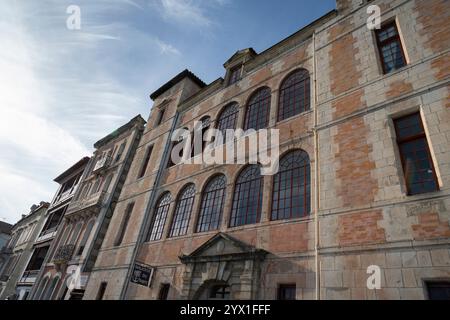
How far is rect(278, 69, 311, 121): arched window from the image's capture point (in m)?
10.8

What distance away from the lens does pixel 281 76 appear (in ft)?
40.4

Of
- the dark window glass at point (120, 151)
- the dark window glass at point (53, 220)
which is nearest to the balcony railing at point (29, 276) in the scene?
the dark window glass at point (53, 220)

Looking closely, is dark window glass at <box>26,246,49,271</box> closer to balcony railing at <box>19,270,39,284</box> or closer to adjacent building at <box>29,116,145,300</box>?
balcony railing at <box>19,270,39,284</box>

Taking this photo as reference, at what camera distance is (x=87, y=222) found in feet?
65.4

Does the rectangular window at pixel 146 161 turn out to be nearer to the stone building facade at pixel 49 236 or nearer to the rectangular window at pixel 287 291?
the stone building facade at pixel 49 236

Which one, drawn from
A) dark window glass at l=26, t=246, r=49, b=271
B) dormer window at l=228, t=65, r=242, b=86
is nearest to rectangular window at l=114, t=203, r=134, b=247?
dormer window at l=228, t=65, r=242, b=86

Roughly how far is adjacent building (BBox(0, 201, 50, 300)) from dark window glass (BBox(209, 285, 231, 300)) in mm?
19410

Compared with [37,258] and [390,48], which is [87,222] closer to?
[37,258]

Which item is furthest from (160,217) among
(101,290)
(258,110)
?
(258,110)

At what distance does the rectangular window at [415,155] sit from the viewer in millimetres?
6582

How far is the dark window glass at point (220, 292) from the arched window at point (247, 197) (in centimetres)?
209
